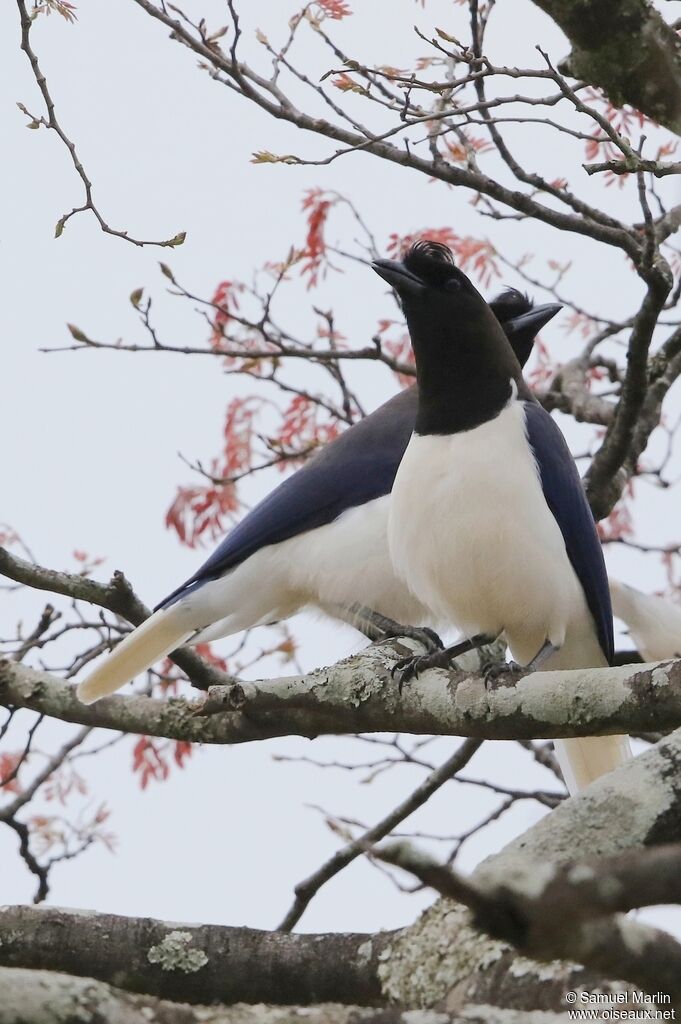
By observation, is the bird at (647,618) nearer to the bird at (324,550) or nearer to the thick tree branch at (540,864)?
the bird at (324,550)

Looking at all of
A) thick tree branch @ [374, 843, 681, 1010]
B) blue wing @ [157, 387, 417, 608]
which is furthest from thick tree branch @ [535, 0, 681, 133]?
blue wing @ [157, 387, 417, 608]

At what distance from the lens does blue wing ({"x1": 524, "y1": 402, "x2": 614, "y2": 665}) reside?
131 inches

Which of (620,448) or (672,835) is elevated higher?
(620,448)

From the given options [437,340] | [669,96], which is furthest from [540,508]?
[669,96]

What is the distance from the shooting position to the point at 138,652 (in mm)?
3721

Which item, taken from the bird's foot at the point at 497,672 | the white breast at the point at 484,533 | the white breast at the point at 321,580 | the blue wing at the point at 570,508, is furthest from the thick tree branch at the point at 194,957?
the white breast at the point at 321,580

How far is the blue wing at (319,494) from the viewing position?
4383mm

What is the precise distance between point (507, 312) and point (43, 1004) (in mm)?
3459

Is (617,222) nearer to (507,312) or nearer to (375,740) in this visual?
(507,312)

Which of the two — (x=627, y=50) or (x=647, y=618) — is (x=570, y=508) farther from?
(x=627, y=50)

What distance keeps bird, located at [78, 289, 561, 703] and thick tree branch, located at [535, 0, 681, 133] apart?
2.59 metres

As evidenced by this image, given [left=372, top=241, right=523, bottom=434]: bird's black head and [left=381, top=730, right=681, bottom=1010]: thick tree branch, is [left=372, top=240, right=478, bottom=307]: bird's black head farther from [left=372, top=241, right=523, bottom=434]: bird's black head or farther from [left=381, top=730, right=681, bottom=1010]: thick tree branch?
[left=381, top=730, right=681, bottom=1010]: thick tree branch

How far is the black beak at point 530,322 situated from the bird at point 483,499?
2.47 ft

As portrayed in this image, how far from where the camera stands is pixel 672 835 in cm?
197
